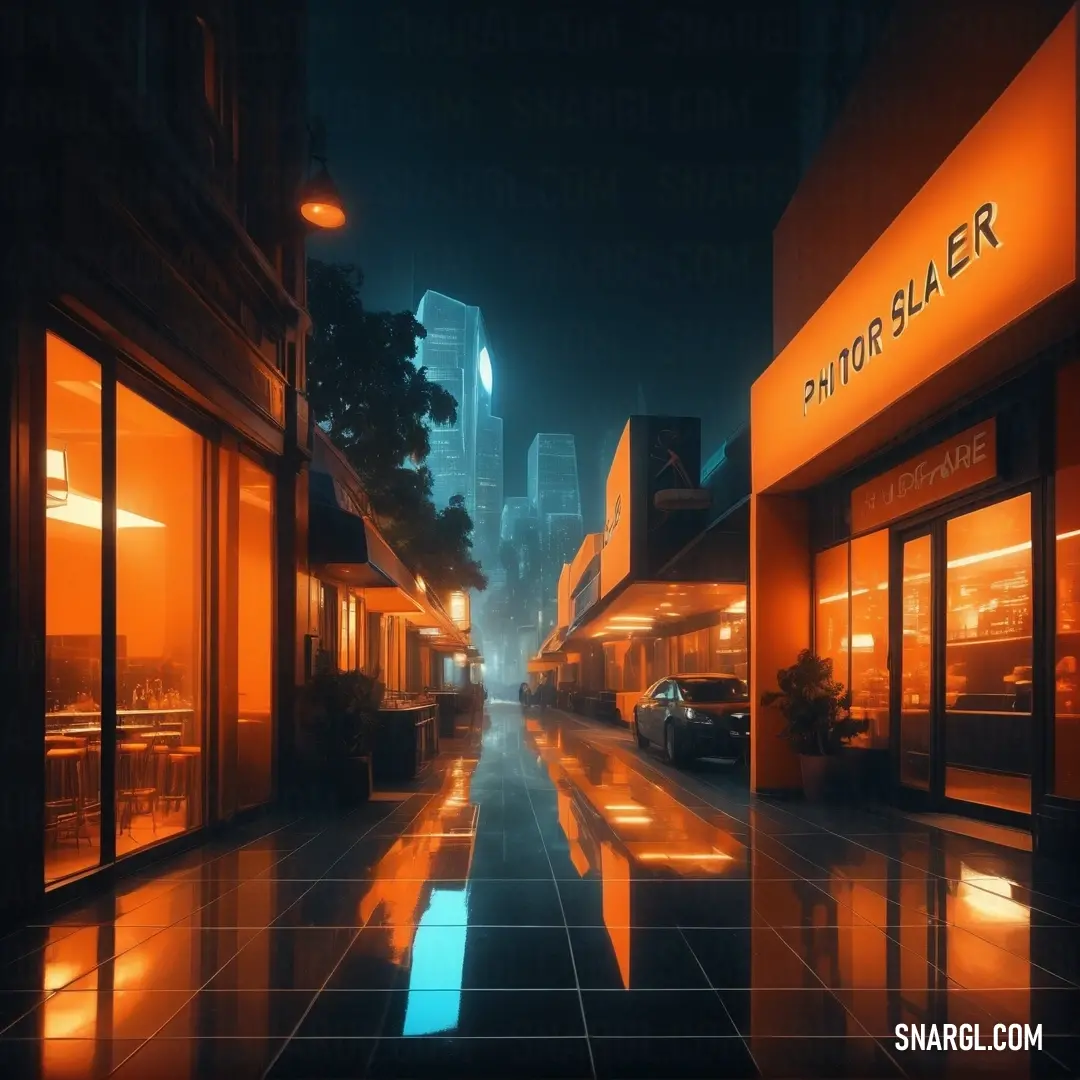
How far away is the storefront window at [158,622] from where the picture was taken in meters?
7.89

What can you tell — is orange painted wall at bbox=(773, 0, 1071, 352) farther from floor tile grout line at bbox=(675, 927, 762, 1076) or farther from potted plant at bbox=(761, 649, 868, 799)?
floor tile grout line at bbox=(675, 927, 762, 1076)

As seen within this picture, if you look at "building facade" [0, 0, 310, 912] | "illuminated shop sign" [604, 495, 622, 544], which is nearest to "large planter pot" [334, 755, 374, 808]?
"building facade" [0, 0, 310, 912]

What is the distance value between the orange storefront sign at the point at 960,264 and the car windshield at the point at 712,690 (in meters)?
6.55

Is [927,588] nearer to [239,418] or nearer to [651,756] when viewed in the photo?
[239,418]

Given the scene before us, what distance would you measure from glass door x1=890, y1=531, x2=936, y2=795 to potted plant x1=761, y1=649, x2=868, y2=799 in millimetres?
516

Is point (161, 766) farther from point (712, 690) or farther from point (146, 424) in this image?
point (712, 690)

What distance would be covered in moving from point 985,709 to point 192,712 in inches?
327

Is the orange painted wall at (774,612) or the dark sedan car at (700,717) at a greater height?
the orange painted wall at (774,612)

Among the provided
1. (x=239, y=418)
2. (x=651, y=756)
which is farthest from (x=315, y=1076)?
(x=651, y=756)

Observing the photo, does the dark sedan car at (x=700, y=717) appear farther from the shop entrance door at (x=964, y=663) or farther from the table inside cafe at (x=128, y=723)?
the table inside cafe at (x=128, y=723)

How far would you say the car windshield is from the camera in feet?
53.8

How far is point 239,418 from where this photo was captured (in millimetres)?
9438

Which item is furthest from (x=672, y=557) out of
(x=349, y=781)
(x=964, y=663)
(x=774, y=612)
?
(x=349, y=781)

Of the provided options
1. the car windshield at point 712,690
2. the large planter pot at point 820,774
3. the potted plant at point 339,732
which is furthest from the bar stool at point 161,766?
the car windshield at point 712,690
